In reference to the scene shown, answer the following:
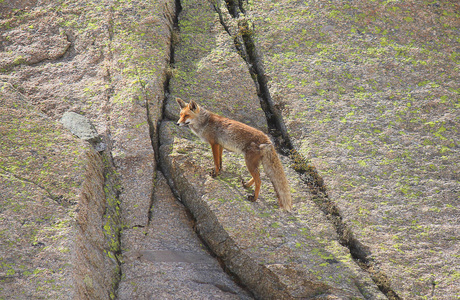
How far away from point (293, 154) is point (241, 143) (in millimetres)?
1451

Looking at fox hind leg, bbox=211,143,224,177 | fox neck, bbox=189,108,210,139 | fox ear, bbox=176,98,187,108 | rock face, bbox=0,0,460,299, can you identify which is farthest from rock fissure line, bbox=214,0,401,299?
fox ear, bbox=176,98,187,108

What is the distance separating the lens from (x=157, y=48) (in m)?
11.3

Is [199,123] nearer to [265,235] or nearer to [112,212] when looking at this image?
[112,212]

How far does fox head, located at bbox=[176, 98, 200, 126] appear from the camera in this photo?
376 inches

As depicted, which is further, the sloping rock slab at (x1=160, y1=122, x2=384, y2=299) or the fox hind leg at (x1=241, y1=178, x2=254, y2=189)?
the fox hind leg at (x1=241, y1=178, x2=254, y2=189)

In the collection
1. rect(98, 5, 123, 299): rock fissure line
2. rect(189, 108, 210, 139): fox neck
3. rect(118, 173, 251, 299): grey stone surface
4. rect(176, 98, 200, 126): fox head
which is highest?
rect(176, 98, 200, 126): fox head

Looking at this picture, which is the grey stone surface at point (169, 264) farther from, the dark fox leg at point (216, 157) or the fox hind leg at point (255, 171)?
the fox hind leg at point (255, 171)

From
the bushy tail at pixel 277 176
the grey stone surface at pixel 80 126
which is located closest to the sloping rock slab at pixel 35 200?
the grey stone surface at pixel 80 126

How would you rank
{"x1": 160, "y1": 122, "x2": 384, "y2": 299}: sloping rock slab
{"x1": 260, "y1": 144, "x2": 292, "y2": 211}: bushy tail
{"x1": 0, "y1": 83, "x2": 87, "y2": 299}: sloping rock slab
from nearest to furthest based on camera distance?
{"x1": 0, "y1": 83, "x2": 87, "y2": 299}: sloping rock slab, {"x1": 160, "y1": 122, "x2": 384, "y2": 299}: sloping rock slab, {"x1": 260, "y1": 144, "x2": 292, "y2": 211}: bushy tail

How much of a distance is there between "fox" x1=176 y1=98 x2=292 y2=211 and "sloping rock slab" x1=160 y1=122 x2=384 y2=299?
0.34 metres

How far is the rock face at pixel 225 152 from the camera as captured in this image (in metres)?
7.54

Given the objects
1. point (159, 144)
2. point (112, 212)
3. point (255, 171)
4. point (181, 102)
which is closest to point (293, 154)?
point (255, 171)

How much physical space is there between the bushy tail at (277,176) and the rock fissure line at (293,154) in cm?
79

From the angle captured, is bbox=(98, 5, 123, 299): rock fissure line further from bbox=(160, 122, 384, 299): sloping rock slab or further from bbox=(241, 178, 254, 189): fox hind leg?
bbox=(241, 178, 254, 189): fox hind leg
